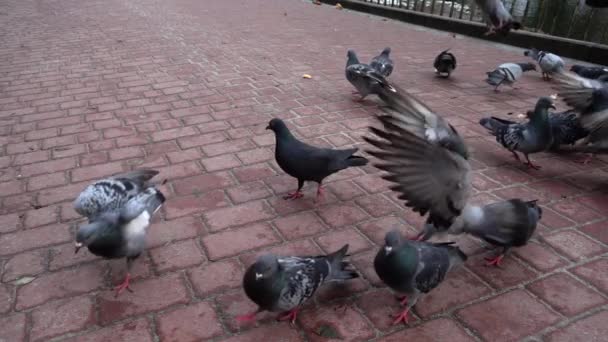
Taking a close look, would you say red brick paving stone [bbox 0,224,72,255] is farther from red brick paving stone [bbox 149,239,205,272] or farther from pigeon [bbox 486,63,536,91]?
pigeon [bbox 486,63,536,91]

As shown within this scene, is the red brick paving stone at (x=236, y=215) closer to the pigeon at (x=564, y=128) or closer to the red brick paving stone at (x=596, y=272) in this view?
the red brick paving stone at (x=596, y=272)

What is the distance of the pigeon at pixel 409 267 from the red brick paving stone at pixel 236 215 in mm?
1196

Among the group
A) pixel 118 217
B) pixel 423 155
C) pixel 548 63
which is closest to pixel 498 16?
pixel 548 63

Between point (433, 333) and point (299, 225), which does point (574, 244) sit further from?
point (299, 225)

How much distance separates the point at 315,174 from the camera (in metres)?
3.57

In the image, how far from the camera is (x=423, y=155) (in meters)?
2.45

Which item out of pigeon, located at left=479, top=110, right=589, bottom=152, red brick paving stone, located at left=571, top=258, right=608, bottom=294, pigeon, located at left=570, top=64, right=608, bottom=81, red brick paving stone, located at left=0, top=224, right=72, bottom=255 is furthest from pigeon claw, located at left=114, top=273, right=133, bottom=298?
pigeon, located at left=570, top=64, right=608, bottom=81

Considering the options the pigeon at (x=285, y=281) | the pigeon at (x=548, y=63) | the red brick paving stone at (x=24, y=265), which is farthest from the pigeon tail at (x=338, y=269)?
the pigeon at (x=548, y=63)

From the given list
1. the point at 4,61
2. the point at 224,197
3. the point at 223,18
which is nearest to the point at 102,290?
the point at 224,197

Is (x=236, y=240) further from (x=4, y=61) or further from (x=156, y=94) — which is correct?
(x=4, y=61)

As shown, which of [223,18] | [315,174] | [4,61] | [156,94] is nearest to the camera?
[315,174]

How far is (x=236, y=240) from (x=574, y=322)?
81.9 inches

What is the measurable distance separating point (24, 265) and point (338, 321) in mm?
1994

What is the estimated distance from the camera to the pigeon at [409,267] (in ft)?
7.95
